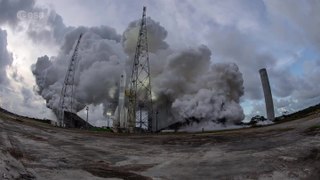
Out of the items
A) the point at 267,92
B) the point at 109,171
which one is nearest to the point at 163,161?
the point at 109,171

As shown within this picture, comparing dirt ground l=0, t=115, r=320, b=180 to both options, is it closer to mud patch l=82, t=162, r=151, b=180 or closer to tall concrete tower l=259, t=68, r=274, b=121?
mud patch l=82, t=162, r=151, b=180

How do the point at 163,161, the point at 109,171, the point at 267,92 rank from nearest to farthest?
the point at 109,171 → the point at 163,161 → the point at 267,92

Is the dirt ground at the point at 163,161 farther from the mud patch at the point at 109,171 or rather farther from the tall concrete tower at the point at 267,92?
the tall concrete tower at the point at 267,92

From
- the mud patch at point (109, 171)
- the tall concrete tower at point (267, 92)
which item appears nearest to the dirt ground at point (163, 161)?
the mud patch at point (109, 171)

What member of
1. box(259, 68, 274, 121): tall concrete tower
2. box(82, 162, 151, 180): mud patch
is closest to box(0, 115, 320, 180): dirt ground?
box(82, 162, 151, 180): mud patch

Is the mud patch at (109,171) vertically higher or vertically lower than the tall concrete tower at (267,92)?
lower

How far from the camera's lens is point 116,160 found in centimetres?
1822

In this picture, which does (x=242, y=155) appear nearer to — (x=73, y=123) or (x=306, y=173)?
(x=306, y=173)

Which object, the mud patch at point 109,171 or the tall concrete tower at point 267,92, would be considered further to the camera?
the tall concrete tower at point 267,92

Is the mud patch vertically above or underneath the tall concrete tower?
underneath

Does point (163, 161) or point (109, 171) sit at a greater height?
point (163, 161)

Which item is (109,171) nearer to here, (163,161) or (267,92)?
(163,161)

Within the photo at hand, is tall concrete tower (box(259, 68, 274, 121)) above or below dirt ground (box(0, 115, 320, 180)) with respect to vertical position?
above

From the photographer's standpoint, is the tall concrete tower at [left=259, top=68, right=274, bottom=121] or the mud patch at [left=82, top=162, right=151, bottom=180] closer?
the mud patch at [left=82, top=162, right=151, bottom=180]
